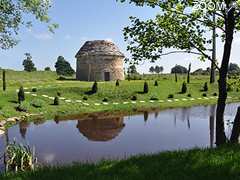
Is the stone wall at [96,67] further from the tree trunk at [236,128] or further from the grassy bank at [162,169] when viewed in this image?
the grassy bank at [162,169]

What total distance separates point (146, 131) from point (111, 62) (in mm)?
43055

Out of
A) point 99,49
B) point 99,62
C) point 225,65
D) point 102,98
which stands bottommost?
point 102,98

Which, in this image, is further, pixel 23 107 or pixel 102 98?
pixel 102 98

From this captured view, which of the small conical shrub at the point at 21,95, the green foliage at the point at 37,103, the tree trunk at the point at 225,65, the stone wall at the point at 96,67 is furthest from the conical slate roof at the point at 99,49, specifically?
the tree trunk at the point at 225,65

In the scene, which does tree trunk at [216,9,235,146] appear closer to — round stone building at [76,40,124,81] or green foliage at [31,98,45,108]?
green foliage at [31,98,45,108]

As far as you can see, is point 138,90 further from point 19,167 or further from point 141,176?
point 141,176

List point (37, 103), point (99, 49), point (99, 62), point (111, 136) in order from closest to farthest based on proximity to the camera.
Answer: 1. point (111, 136)
2. point (37, 103)
3. point (99, 62)
4. point (99, 49)

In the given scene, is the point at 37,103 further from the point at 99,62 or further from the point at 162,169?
the point at 162,169

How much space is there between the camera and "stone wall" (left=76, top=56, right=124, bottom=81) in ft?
217

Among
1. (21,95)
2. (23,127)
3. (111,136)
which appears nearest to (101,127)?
(111,136)

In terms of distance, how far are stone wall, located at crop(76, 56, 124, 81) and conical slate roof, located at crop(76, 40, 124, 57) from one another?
69 cm

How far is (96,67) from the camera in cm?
6612

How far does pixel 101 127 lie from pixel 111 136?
421cm

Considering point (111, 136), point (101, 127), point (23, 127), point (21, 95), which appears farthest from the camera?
point (21, 95)
